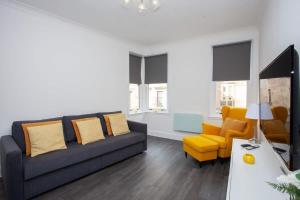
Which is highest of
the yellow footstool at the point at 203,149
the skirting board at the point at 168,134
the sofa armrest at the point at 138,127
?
the sofa armrest at the point at 138,127

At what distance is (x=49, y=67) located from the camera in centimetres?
293

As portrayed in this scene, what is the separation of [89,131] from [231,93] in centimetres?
326

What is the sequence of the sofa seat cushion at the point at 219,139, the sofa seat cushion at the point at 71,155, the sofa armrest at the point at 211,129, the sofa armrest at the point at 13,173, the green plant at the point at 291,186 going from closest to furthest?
the green plant at the point at 291,186, the sofa armrest at the point at 13,173, the sofa seat cushion at the point at 71,155, the sofa seat cushion at the point at 219,139, the sofa armrest at the point at 211,129

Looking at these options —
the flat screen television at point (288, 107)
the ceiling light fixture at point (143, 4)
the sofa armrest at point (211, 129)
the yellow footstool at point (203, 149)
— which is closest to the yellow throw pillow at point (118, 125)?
the yellow footstool at point (203, 149)

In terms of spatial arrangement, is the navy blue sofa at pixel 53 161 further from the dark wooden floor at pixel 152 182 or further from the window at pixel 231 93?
the window at pixel 231 93

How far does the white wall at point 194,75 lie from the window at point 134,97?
29.5 inches

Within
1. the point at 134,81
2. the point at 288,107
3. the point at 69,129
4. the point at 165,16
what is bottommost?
the point at 69,129

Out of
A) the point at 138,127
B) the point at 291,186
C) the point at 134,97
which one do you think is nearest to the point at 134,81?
the point at 134,97

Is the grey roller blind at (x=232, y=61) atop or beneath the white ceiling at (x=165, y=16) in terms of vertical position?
beneath

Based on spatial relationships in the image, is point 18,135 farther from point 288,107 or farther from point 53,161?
point 288,107

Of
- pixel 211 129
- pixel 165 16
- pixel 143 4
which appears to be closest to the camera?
pixel 143 4

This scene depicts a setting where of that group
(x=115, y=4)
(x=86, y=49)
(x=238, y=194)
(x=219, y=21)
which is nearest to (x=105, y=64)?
(x=86, y=49)

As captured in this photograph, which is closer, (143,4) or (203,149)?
(143,4)

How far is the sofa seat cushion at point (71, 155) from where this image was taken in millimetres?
1997
